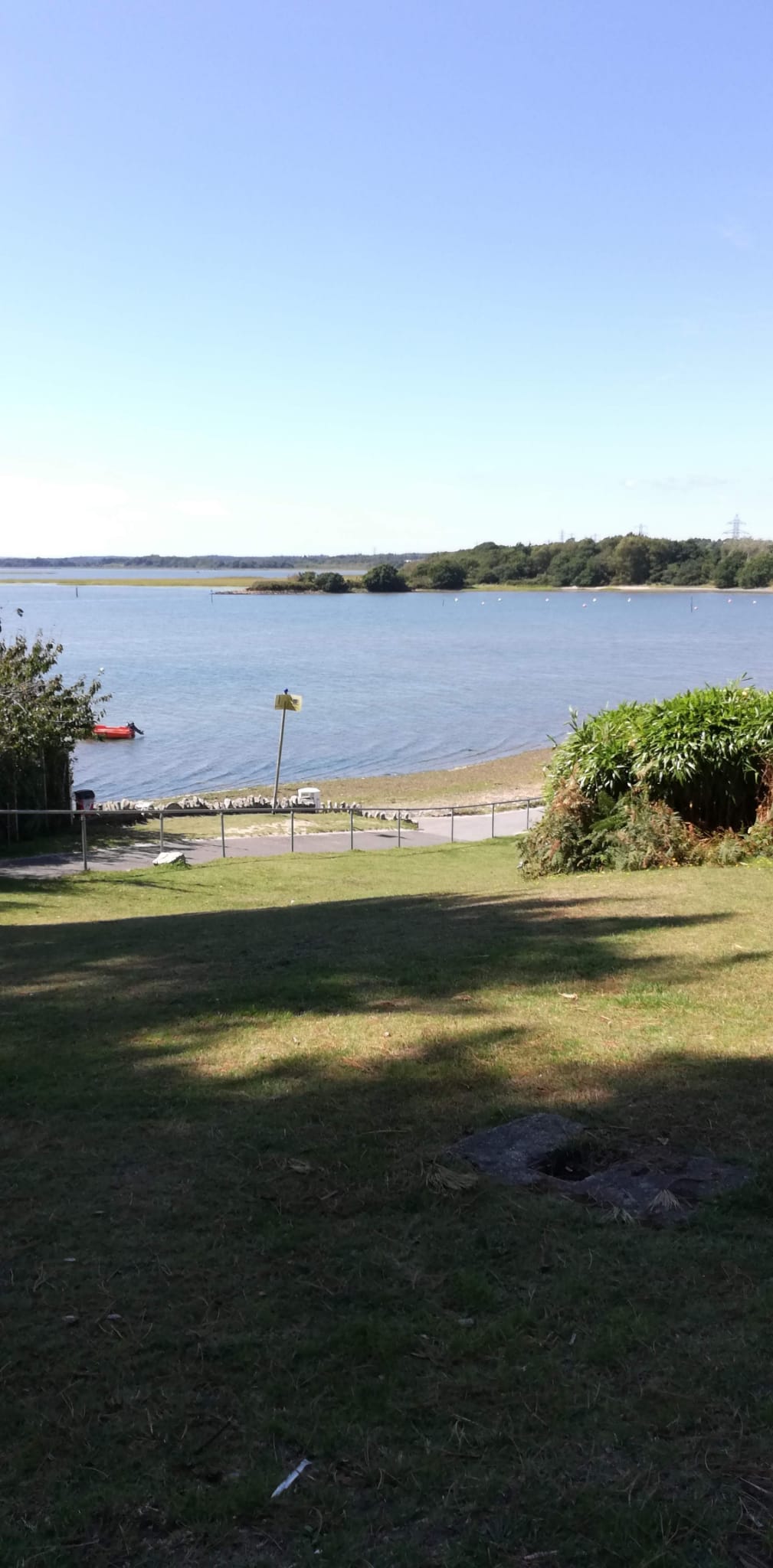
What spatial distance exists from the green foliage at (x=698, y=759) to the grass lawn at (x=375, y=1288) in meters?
7.00

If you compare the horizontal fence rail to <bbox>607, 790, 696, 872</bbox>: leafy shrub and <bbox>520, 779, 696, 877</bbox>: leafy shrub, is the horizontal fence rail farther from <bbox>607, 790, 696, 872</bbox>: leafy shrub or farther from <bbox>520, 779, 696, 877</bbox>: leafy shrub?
<bbox>607, 790, 696, 872</bbox>: leafy shrub

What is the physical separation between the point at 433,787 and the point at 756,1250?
36.4 meters

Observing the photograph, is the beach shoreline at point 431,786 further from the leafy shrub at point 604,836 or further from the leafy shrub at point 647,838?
the leafy shrub at point 647,838

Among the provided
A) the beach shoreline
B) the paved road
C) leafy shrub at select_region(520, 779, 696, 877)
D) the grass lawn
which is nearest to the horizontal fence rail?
the paved road

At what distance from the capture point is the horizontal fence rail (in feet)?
70.6

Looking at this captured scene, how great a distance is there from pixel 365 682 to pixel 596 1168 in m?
73.1

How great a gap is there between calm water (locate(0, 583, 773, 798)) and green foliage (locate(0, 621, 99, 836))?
11.2 metres

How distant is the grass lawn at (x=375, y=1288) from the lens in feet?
8.36

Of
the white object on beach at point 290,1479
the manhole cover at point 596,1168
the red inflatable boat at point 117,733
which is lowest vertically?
the red inflatable boat at point 117,733

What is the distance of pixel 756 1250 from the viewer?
3592 mm

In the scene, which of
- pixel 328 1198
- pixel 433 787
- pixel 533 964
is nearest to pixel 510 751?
pixel 433 787

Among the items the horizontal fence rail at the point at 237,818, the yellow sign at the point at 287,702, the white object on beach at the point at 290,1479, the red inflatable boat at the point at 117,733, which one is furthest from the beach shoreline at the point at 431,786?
the white object on beach at the point at 290,1479

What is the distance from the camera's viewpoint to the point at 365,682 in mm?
76875

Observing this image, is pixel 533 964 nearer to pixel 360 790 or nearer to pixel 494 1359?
pixel 494 1359
